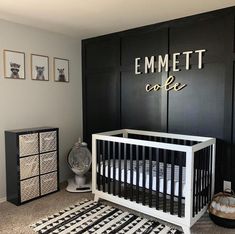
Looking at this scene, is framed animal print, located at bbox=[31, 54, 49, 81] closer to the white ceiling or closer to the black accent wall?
the white ceiling

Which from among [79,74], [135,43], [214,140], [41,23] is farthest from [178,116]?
[41,23]

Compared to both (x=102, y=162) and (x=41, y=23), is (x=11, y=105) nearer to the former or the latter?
(x=41, y=23)

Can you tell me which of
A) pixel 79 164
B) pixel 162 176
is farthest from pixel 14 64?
pixel 162 176

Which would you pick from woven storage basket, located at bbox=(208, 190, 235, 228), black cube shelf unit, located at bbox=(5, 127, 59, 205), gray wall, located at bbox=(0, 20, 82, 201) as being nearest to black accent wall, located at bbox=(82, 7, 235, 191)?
gray wall, located at bbox=(0, 20, 82, 201)

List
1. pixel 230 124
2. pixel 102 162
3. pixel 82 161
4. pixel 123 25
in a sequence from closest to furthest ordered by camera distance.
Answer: pixel 230 124 → pixel 102 162 → pixel 123 25 → pixel 82 161

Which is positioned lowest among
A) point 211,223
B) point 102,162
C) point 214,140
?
point 211,223

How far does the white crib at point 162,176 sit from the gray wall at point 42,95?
0.95 m

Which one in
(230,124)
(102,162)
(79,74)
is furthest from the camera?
(79,74)

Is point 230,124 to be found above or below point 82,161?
above

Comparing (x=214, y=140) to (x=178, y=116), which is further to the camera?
(x=178, y=116)

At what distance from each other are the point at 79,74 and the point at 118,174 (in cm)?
190

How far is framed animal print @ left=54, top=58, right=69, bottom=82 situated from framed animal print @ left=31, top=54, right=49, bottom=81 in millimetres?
153

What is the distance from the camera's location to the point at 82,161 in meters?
3.46

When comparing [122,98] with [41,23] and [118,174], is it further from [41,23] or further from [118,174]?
[41,23]
